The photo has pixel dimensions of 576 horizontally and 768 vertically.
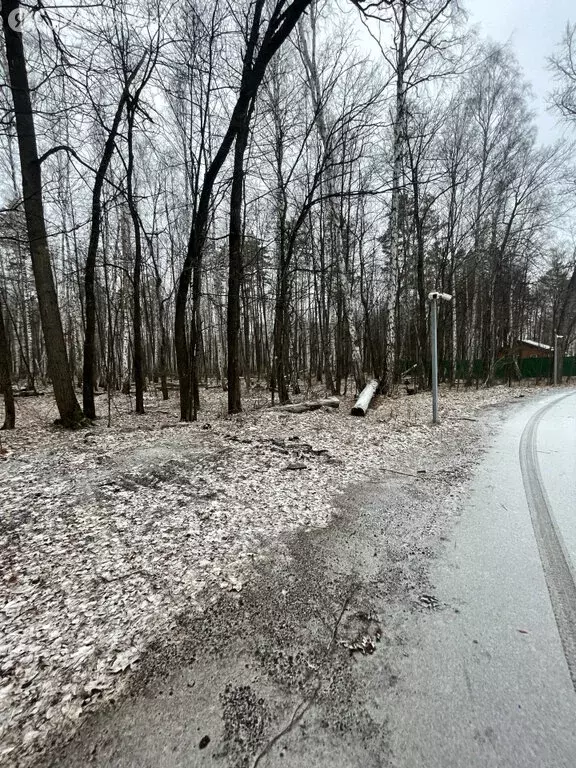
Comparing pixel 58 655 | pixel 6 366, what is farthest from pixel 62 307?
pixel 58 655

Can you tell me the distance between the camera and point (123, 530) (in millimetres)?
2859

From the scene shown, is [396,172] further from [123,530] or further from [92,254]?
[123,530]

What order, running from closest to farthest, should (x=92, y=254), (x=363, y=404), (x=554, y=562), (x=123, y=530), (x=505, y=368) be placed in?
(x=554, y=562), (x=123, y=530), (x=92, y=254), (x=363, y=404), (x=505, y=368)

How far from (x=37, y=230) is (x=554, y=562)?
9.25 m

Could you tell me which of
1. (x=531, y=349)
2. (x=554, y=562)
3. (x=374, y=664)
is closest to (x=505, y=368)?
(x=531, y=349)

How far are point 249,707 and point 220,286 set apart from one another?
20.7 metres

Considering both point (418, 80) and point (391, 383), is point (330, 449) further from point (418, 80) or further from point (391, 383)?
point (418, 80)

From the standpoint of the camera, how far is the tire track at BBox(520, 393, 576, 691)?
177cm

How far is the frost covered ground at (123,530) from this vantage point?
5.24 feet

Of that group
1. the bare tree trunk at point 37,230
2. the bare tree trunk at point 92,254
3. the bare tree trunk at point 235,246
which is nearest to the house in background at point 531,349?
the bare tree trunk at point 235,246

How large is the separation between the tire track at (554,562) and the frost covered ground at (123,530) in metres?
1.22

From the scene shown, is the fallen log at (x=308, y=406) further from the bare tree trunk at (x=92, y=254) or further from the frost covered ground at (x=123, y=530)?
the bare tree trunk at (x=92, y=254)

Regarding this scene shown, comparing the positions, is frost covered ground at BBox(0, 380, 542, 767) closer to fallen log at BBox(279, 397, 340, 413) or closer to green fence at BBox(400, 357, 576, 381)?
fallen log at BBox(279, 397, 340, 413)

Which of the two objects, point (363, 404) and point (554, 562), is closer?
point (554, 562)
